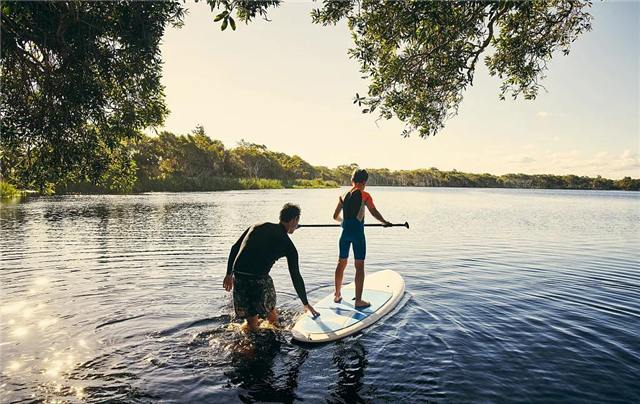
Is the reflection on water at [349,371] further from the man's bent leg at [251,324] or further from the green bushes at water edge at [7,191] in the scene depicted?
the green bushes at water edge at [7,191]

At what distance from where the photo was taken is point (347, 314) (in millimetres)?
7371

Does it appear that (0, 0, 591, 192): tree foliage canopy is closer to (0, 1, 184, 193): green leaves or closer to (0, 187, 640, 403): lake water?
(0, 1, 184, 193): green leaves

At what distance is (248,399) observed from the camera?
15.0 ft

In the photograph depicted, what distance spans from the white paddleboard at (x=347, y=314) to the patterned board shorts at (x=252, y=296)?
2.63 ft

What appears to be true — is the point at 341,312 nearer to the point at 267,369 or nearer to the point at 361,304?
the point at 361,304

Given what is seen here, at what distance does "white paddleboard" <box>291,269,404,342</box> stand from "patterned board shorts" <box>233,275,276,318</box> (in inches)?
31.5

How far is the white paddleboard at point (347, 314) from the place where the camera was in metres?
6.46

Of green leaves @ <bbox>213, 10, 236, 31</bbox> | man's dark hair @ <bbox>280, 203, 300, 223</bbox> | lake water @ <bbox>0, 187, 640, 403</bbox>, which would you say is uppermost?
green leaves @ <bbox>213, 10, 236, 31</bbox>

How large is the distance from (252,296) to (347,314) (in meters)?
2.19

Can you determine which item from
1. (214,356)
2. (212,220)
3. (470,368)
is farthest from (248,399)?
(212,220)

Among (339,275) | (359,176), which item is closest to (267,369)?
(339,275)

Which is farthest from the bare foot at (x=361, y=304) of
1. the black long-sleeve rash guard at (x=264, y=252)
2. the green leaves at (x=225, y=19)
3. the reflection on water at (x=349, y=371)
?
the green leaves at (x=225, y=19)

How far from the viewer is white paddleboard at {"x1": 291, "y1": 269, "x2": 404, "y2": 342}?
6457 millimetres

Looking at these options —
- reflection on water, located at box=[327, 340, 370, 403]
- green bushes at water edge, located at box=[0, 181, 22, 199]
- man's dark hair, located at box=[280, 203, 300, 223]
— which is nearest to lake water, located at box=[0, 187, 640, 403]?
reflection on water, located at box=[327, 340, 370, 403]
